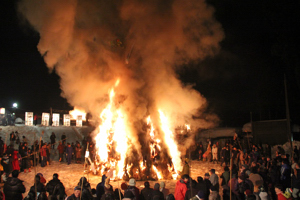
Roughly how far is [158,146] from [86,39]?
25.8ft

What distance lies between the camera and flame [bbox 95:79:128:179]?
13.1 m

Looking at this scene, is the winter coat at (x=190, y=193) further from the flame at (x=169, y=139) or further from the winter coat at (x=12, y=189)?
the flame at (x=169, y=139)

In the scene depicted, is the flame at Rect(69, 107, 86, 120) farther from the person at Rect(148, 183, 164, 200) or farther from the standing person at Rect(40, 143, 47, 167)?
the person at Rect(148, 183, 164, 200)

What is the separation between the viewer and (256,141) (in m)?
21.9

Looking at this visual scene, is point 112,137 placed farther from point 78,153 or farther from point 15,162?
point 78,153

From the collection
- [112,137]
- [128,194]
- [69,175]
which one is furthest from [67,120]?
[128,194]

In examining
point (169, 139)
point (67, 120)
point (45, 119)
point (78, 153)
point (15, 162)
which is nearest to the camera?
point (15, 162)

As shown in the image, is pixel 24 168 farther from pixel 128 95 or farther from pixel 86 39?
pixel 86 39

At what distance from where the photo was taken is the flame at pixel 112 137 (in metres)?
13.1

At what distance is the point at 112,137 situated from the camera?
45.1ft

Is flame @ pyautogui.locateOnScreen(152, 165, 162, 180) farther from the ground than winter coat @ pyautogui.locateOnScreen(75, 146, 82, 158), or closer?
closer

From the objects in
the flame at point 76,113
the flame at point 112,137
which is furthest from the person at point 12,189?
the flame at point 76,113

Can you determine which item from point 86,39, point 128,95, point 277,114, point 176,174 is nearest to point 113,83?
point 128,95

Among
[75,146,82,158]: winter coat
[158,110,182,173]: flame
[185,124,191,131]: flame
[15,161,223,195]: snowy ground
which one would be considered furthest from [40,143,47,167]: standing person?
[185,124,191,131]: flame
